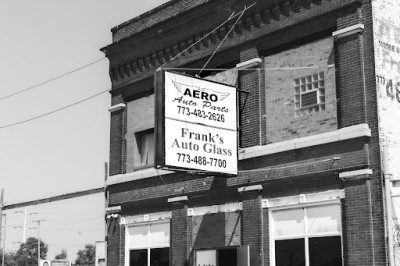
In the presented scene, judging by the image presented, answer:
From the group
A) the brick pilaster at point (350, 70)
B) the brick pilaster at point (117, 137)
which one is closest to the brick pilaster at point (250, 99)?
the brick pilaster at point (350, 70)

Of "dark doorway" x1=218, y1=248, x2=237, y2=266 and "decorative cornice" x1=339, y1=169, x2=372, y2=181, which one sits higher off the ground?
"decorative cornice" x1=339, y1=169, x2=372, y2=181

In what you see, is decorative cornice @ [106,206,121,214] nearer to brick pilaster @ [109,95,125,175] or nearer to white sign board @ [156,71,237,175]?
brick pilaster @ [109,95,125,175]

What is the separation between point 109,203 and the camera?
27047 mm

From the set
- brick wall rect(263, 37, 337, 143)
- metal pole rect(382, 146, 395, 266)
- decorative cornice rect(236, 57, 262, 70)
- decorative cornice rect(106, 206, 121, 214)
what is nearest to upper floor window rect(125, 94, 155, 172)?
decorative cornice rect(106, 206, 121, 214)

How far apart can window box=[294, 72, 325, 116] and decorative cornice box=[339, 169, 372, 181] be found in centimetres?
230

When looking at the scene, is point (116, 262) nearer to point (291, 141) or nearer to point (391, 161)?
point (291, 141)

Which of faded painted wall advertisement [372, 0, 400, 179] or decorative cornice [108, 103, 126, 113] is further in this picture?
decorative cornice [108, 103, 126, 113]

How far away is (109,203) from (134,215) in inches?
64.4

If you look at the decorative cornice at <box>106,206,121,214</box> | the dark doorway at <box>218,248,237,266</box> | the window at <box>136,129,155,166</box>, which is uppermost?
the window at <box>136,129,155,166</box>

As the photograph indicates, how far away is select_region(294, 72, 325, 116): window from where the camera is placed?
2023 centimetres

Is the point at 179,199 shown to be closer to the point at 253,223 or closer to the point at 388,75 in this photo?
the point at 253,223

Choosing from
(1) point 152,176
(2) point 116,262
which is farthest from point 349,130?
(2) point 116,262

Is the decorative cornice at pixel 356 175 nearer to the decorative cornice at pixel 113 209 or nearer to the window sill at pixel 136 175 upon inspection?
the window sill at pixel 136 175

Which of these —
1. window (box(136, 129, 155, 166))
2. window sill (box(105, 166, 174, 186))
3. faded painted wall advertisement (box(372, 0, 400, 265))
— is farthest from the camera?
window (box(136, 129, 155, 166))
